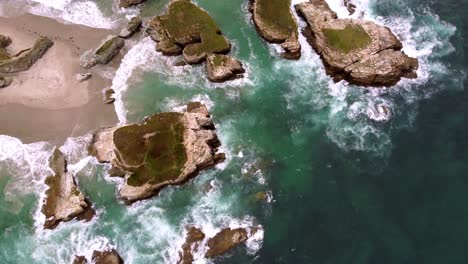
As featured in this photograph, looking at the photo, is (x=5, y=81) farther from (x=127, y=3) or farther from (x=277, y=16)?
(x=277, y=16)

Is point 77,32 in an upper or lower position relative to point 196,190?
upper

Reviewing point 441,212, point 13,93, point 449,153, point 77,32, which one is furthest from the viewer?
point 77,32

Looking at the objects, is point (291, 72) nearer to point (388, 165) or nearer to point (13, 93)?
point (388, 165)

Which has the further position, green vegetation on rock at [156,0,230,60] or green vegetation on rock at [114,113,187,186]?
green vegetation on rock at [156,0,230,60]

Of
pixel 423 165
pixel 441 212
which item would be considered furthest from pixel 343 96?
pixel 441 212

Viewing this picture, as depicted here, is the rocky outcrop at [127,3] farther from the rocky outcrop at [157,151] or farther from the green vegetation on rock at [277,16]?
the rocky outcrop at [157,151]

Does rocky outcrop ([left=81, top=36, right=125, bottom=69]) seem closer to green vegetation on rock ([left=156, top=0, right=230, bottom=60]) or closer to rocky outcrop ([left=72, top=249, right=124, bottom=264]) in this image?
green vegetation on rock ([left=156, top=0, right=230, bottom=60])

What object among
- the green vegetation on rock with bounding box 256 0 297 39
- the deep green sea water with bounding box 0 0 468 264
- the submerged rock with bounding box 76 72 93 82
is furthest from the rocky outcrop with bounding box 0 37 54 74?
the green vegetation on rock with bounding box 256 0 297 39
